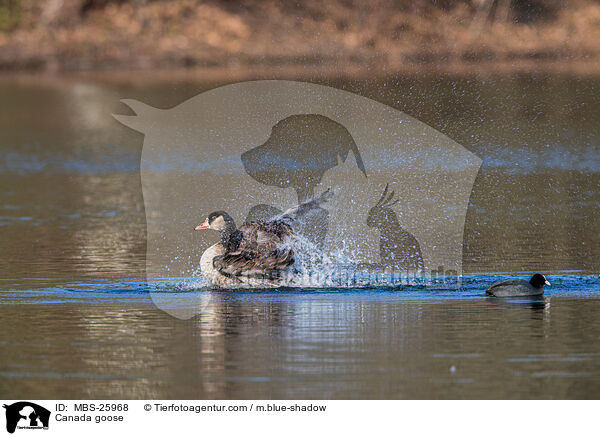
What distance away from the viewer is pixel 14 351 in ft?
40.7

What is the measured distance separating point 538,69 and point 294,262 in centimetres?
2990

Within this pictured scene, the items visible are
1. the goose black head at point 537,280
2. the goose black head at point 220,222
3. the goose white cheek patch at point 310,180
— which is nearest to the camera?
the goose black head at point 537,280

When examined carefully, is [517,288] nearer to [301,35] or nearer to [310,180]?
[310,180]

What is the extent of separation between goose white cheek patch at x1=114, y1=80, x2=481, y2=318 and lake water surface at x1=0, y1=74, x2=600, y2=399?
0.48 m

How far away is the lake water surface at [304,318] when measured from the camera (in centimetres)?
1118

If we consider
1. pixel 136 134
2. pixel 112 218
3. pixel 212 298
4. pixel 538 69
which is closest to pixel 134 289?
pixel 212 298

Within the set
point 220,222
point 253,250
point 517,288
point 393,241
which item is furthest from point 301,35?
Result: point 517,288

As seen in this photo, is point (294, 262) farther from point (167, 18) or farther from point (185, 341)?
point (167, 18)

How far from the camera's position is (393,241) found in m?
19.1

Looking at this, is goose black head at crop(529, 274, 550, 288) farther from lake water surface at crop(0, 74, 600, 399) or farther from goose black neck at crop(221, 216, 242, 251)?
goose black neck at crop(221, 216, 242, 251)
